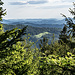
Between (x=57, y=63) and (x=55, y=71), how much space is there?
23 cm

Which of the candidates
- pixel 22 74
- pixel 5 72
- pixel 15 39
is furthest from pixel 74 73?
pixel 22 74

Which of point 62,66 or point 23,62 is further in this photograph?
point 23,62

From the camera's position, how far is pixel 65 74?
2418 mm

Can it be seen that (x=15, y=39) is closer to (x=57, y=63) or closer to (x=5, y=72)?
(x=5, y=72)

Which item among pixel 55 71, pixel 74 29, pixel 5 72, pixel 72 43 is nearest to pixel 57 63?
pixel 55 71

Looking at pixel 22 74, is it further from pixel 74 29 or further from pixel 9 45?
pixel 74 29

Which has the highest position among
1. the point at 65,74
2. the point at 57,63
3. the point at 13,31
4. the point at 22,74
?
the point at 13,31

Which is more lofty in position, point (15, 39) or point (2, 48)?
point (15, 39)

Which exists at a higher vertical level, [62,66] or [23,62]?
[62,66]

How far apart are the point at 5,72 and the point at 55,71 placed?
2.71 meters

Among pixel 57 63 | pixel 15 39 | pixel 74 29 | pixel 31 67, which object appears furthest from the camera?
pixel 74 29

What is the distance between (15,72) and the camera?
5785 mm

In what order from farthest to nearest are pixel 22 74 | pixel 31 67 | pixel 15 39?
pixel 31 67 → pixel 22 74 → pixel 15 39

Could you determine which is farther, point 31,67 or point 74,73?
point 31,67
